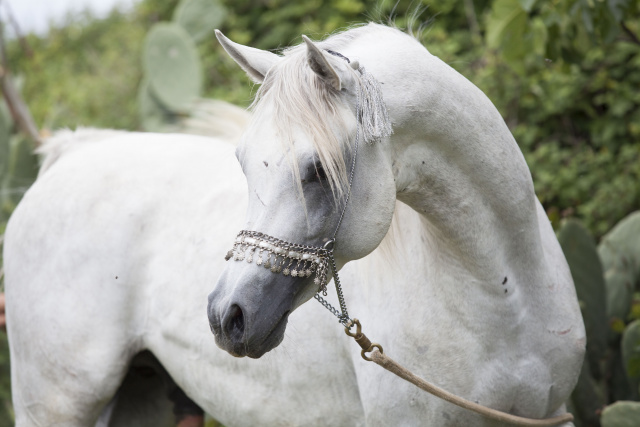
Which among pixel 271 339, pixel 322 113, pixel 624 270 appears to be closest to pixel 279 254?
pixel 271 339

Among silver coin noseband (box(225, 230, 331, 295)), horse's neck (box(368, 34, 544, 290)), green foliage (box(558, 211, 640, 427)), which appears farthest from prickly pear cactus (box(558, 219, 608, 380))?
silver coin noseband (box(225, 230, 331, 295))

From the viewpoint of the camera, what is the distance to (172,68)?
566 centimetres

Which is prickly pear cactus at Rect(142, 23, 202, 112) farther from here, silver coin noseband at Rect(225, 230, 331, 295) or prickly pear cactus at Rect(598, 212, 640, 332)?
silver coin noseband at Rect(225, 230, 331, 295)

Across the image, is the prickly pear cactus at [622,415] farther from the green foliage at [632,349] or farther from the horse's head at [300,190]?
the horse's head at [300,190]

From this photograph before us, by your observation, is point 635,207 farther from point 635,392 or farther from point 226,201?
point 226,201

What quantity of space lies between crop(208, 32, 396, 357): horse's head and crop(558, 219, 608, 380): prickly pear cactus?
1580 mm

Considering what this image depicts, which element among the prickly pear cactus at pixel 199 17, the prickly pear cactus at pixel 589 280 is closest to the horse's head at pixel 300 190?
the prickly pear cactus at pixel 589 280

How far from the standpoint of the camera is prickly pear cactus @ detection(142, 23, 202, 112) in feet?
18.4

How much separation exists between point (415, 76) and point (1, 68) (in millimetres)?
5151

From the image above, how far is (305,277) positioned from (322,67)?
447 mm

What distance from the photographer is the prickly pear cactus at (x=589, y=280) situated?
114 inches

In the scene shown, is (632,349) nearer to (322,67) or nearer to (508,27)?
(508,27)

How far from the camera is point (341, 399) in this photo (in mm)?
2059

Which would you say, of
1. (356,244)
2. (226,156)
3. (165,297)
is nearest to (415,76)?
(356,244)
